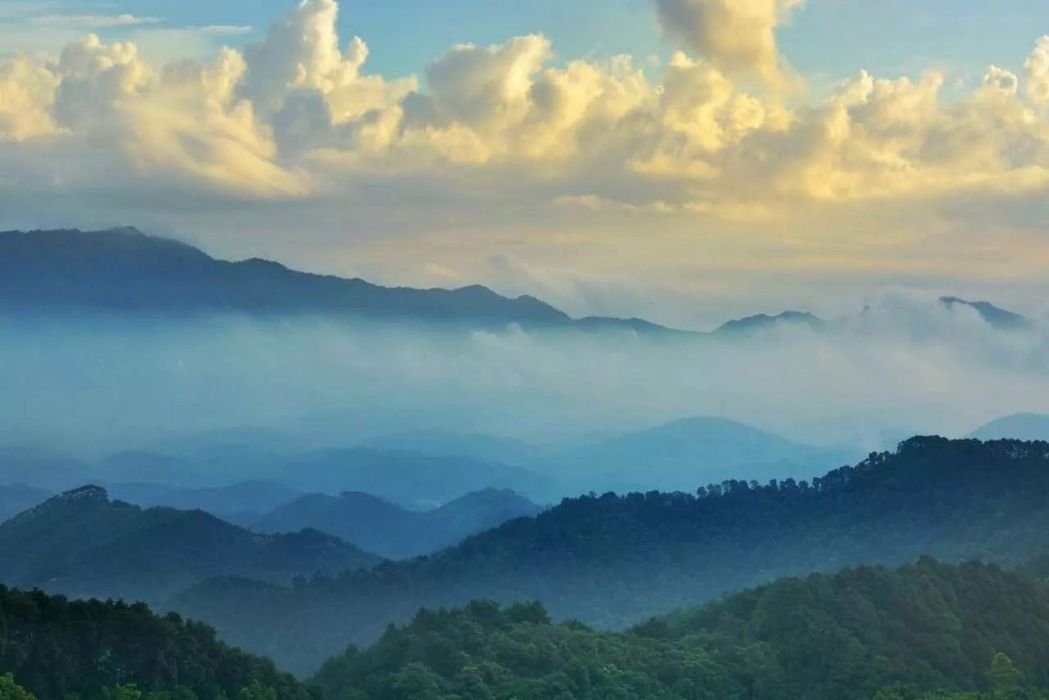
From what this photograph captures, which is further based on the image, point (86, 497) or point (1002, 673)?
point (86, 497)

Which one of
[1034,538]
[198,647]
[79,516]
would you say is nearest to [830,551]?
[1034,538]

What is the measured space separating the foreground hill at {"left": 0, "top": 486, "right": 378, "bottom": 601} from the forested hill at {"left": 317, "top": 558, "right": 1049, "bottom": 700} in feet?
222

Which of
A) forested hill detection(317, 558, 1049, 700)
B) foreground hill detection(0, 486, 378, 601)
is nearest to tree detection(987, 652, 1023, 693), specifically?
forested hill detection(317, 558, 1049, 700)

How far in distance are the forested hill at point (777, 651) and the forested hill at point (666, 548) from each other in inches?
1231

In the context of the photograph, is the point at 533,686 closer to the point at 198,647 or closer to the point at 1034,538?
the point at 198,647

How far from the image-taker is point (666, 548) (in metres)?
105

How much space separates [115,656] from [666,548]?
6823 cm

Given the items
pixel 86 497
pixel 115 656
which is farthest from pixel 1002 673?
pixel 86 497

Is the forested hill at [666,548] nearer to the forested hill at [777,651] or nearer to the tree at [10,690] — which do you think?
the forested hill at [777,651]

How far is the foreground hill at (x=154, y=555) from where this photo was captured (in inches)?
4823

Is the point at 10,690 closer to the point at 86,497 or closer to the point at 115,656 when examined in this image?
the point at 115,656

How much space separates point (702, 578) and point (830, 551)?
10.0m

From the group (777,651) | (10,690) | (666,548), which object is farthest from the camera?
(666,548)

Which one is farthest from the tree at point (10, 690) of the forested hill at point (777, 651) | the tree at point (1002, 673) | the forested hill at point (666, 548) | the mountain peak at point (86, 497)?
the mountain peak at point (86, 497)
